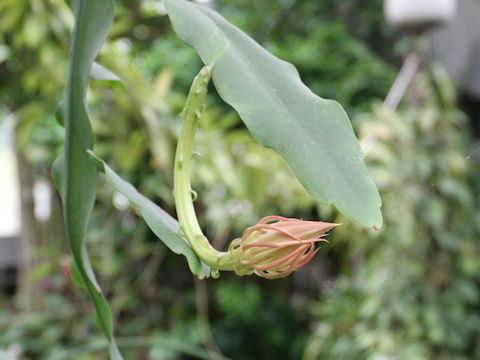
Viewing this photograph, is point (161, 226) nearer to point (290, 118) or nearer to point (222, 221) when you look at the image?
point (290, 118)

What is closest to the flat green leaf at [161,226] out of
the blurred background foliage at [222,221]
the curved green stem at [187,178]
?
the curved green stem at [187,178]

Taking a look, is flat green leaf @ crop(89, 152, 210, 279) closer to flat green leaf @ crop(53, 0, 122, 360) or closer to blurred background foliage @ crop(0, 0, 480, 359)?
flat green leaf @ crop(53, 0, 122, 360)

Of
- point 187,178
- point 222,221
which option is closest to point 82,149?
point 187,178

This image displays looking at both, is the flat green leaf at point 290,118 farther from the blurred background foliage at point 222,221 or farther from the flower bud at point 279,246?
the blurred background foliage at point 222,221

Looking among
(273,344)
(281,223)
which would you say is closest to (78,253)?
(281,223)

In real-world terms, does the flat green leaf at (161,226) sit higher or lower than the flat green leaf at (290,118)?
lower

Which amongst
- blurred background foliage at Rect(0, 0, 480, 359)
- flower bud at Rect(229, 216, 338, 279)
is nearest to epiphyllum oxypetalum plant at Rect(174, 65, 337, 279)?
flower bud at Rect(229, 216, 338, 279)

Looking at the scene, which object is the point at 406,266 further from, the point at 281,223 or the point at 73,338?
the point at 281,223
